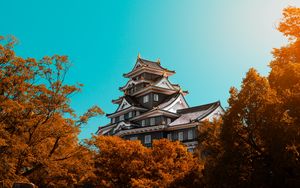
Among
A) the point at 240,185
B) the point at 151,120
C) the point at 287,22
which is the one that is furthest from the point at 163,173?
the point at 151,120

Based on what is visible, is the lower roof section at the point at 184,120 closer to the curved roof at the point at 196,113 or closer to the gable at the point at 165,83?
the curved roof at the point at 196,113

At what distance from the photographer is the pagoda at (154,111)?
43562mm

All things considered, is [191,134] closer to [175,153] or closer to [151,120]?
[151,120]

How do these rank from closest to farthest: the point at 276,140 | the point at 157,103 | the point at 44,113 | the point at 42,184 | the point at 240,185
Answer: the point at 276,140, the point at 240,185, the point at 44,113, the point at 42,184, the point at 157,103

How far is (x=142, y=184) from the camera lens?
21.9m

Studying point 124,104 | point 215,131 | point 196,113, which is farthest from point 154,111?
point 215,131

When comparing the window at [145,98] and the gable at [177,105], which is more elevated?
the window at [145,98]

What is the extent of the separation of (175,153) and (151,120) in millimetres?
22019

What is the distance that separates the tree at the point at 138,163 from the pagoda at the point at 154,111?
16.5 meters

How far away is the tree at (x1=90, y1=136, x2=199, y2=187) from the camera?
23.7 metres

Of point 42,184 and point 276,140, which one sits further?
point 42,184

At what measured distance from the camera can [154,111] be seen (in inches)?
1810

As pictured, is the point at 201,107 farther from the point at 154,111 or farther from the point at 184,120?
the point at 154,111

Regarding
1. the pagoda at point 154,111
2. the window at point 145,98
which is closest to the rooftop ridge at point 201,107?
the pagoda at point 154,111
